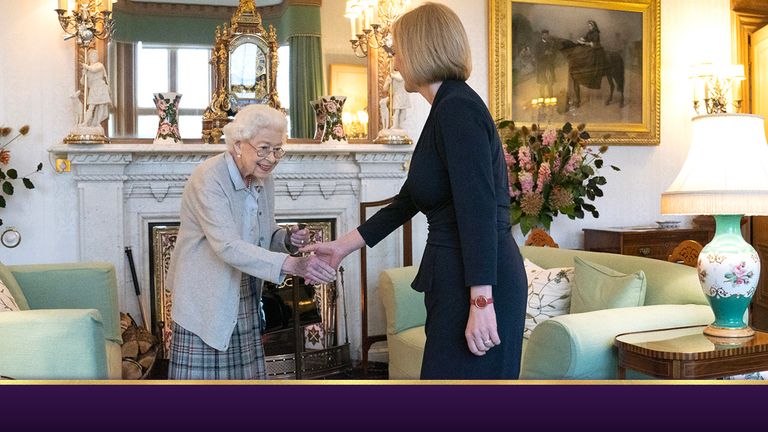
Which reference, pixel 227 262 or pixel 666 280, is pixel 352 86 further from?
pixel 227 262

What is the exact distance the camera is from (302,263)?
235 cm

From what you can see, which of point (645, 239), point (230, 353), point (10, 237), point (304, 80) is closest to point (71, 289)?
point (10, 237)

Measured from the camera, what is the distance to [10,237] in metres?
4.75

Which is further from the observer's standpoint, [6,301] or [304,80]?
[304,80]

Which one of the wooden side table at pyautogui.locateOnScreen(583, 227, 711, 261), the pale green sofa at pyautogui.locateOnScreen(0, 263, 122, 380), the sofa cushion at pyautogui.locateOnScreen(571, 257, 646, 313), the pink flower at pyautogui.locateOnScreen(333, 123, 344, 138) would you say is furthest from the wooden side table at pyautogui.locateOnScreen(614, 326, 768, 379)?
the pink flower at pyautogui.locateOnScreen(333, 123, 344, 138)

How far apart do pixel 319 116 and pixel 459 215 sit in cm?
354

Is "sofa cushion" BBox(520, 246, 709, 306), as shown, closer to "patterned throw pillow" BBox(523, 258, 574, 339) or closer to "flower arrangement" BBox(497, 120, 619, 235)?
"patterned throw pillow" BBox(523, 258, 574, 339)

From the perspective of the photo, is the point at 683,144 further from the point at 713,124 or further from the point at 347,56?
the point at 713,124

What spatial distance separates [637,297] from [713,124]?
2.30 ft

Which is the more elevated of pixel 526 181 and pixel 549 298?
pixel 526 181

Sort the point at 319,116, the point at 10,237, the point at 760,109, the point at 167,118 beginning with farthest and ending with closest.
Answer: the point at 760,109, the point at 319,116, the point at 167,118, the point at 10,237

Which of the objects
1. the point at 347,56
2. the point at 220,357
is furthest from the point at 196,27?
the point at 220,357

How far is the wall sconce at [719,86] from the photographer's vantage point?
5707 millimetres

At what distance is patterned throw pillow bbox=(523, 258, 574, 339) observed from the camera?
141 inches
